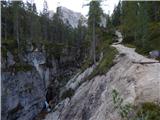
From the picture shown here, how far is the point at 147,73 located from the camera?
2766 centimetres

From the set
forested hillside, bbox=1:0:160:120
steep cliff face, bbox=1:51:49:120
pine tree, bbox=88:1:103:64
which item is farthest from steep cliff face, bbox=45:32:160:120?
steep cliff face, bbox=1:51:49:120

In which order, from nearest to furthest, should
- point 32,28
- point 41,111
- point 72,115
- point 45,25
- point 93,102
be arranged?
1. point 93,102
2. point 72,115
3. point 41,111
4. point 32,28
5. point 45,25

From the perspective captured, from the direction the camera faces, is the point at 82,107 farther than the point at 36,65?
No

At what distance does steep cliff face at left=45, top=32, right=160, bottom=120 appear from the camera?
23591mm

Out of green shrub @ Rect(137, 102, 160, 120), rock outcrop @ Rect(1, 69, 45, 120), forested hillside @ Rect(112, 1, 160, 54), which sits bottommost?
rock outcrop @ Rect(1, 69, 45, 120)

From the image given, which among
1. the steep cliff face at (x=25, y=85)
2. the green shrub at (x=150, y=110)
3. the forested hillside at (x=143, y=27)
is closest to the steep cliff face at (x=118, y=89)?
the green shrub at (x=150, y=110)

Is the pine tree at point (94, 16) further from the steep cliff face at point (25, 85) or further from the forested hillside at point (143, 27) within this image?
the steep cliff face at point (25, 85)

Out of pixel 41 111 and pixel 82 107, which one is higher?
pixel 82 107

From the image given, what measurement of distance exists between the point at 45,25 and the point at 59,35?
413 inches

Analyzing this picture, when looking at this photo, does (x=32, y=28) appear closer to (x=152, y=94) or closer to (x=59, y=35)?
(x=59, y=35)

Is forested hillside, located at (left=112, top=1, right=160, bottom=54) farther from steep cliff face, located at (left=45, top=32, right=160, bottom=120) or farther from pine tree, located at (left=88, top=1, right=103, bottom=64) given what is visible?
steep cliff face, located at (left=45, top=32, right=160, bottom=120)

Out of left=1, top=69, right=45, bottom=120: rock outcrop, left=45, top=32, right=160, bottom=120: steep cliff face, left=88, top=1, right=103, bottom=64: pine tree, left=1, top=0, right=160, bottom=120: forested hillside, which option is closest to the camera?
left=45, top=32, right=160, bottom=120: steep cliff face

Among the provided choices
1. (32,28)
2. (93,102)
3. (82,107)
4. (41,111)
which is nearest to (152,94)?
(93,102)

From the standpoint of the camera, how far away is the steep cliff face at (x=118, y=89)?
2359 centimetres
